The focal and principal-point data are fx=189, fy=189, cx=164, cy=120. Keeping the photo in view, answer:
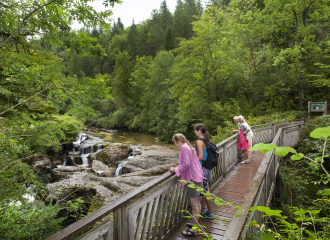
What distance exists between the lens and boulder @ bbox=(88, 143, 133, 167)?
14.4 metres

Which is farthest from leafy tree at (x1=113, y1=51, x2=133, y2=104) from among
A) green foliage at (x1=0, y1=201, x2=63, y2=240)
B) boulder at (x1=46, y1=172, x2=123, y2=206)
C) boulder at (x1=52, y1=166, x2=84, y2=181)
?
green foliage at (x1=0, y1=201, x2=63, y2=240)

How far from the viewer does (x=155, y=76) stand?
30641mm

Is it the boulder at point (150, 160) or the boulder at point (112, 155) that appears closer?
the boulder at point (150, 160)

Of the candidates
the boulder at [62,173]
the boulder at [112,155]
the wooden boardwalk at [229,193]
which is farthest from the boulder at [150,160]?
the wooden boardwalk at [229,193]

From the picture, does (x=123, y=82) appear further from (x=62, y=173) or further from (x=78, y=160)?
(x=62, y=173)

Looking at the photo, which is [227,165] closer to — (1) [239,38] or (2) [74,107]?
(2) [74,107]

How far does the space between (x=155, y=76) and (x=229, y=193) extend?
2696 cm

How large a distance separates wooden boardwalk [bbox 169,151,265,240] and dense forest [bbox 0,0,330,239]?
Result: 10.2 ft

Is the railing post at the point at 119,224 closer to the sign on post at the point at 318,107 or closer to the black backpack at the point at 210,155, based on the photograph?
the black backpack at the point at 210,155

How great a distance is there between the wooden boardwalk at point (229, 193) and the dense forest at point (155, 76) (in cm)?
312

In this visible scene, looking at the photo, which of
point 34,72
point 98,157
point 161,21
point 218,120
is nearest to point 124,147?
point 98,157

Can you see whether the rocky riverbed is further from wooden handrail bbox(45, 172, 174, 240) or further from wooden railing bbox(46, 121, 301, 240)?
wooden handrail bbox(45, 172, 174, 240)

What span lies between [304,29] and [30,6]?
58.1 ft

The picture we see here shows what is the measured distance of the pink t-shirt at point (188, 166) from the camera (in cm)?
326
